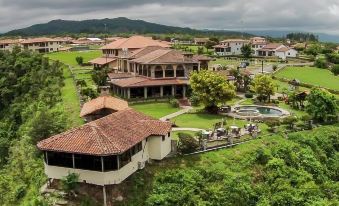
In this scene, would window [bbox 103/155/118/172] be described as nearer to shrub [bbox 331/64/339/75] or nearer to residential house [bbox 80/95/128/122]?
residential house [bbox 80/95/128/122]

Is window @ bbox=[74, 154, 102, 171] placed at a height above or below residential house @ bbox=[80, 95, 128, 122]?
below

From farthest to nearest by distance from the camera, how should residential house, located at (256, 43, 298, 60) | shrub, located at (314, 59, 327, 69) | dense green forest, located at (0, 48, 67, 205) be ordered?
residential house, located at (256, 43, 298, 60) → shrub, located at (314, 59, 327, 69) → dense green forest, located at (0, 48, 67, 205)

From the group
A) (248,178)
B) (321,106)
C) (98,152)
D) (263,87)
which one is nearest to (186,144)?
(248,178)

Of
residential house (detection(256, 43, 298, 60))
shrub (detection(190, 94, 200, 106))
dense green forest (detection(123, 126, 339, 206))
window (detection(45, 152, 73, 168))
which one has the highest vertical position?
residential house (detection(256, 43, 298, 60))

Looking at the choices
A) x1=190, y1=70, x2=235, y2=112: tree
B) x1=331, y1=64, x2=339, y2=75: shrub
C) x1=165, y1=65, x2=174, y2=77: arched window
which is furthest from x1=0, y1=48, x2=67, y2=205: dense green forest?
x1=331, y1=64, x2=339, y2=75: shrub

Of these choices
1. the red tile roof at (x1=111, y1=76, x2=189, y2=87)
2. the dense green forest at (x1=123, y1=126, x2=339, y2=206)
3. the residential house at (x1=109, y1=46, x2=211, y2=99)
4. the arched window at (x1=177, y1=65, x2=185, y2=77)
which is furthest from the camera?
the arched window at (x1=177, y1=65, x2=185, y2=77)

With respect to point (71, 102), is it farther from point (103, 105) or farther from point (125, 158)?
point (125, 158)

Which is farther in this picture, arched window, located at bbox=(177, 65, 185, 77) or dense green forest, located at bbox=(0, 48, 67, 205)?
arched window, located at bbox=(177, 65, 185, 77)

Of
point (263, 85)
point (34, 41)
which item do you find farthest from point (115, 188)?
point (34, 41)
